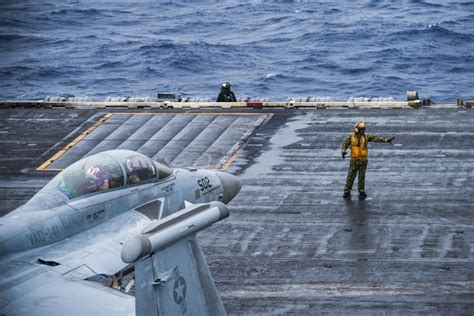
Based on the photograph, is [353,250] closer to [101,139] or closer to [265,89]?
[101,139]

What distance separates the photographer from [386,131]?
3509cm

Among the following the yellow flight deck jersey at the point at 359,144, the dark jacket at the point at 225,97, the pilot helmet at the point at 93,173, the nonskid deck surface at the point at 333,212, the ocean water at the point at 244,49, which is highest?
the ocean water at the point at 244,49

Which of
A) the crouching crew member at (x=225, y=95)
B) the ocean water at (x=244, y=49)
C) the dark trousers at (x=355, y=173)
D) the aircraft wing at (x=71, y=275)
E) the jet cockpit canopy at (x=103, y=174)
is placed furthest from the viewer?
the ocean water at (x=244, y=49)

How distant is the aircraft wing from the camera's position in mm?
16938

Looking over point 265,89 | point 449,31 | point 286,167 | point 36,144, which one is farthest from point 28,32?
point 286,167

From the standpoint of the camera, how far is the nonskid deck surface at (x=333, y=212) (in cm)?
2234

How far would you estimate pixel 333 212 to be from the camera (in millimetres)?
27625

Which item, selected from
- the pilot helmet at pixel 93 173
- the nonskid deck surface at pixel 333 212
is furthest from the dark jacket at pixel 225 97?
the pilot helmet at pixel 93 173

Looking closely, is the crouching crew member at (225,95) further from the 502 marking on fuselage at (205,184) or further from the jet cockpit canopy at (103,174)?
the jet cockpit canopy at (103,174)

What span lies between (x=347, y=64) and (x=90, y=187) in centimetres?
5055

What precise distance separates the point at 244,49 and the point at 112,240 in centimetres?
5724

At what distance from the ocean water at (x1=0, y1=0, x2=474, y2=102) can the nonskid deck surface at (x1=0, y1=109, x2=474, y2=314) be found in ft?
74.3

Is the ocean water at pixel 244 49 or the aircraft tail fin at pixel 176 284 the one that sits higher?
the ocean water at pixel 244 49

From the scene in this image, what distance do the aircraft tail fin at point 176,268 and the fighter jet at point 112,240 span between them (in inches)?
0.6
